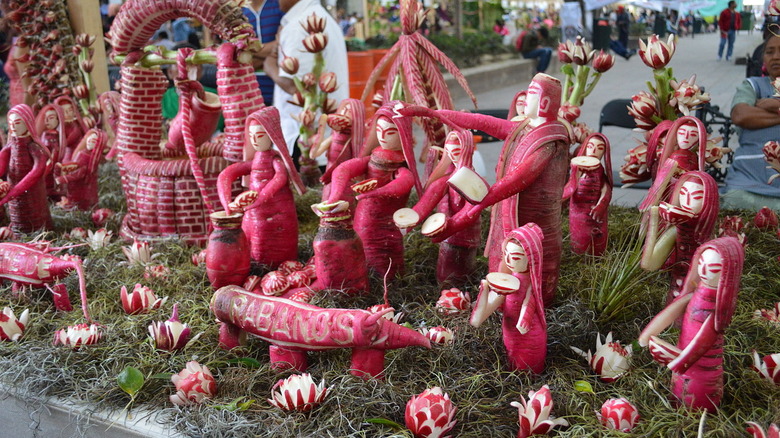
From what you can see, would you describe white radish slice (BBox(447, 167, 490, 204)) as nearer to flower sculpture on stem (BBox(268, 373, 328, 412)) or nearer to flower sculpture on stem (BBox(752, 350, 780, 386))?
flower sculpture on stem (BBox(268, 373, 328, 412))

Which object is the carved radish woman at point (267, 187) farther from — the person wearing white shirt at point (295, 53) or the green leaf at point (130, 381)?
the person wearing white shirt at point (295, 53)

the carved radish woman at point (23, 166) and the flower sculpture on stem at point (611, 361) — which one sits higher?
the carved radish woman at point (23, 166)

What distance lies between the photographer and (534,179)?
160 cm

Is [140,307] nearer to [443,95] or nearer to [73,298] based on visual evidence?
[73,298]

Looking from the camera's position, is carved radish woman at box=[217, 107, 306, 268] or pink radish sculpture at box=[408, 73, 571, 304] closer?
pink radish sculpture at box=[408, 73, 571, 304]

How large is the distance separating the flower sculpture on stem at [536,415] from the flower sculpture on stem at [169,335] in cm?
82

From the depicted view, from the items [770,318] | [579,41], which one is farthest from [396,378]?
[579,41]

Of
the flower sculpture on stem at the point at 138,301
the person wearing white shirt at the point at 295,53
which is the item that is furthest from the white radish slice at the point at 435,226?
the person wearing white shirt at the point at 295,53

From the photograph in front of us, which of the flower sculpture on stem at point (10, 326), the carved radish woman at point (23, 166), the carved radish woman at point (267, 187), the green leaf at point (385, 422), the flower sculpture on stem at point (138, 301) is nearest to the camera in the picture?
the green leaf at point (385, 422)

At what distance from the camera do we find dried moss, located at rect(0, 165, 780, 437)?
1374 millimetres

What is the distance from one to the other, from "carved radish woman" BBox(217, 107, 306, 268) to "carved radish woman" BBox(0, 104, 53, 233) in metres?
0.88

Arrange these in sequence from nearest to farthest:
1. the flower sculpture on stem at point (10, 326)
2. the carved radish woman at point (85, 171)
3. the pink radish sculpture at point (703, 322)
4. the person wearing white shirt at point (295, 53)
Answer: the pink radish sculpture at point (703, 322) < the flower sculpture on stem at point (10, 326) < the carved radish woman at point (85, 171) < the person wearing white shirt at point (295, 53)

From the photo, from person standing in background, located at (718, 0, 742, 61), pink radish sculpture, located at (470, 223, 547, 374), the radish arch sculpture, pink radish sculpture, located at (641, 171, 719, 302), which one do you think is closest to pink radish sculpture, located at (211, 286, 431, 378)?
pink radish sculpture, located at (470, 223, 547, 374)

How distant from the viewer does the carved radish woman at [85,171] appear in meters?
2.90
